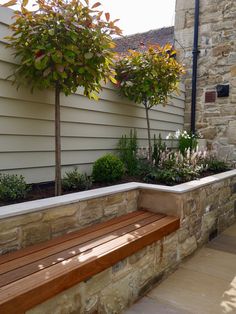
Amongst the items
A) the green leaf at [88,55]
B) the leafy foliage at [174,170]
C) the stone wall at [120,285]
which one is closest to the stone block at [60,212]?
the stone wall at [120,285]

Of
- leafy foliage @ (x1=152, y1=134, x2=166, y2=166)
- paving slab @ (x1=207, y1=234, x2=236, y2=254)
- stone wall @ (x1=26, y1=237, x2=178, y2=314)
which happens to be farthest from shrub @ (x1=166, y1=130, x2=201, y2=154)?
stone wall @ (x1=26, y1=237, x2=178, y2=314)

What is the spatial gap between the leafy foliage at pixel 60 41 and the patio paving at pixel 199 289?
5.53 ft

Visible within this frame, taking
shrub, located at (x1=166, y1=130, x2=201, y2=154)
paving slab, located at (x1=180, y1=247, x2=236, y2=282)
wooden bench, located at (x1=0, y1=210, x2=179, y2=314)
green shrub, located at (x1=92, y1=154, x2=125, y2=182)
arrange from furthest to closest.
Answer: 1. shrub, located at (x1=166, y1=130, x2=201, y2=154)
2. green shrub, located at (x1=92, y1=154, x2=125, y2=182)
3. paving slab, located at (x1=180, y1=247, x2=236, y2=282)
4. wooden bench, located at (x1=0, y1=210, x2=179, y2=314)

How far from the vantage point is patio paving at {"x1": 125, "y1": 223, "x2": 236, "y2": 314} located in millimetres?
2018

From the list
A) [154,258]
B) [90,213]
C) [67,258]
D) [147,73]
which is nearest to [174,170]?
[147,73]

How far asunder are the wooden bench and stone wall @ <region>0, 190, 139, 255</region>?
0.05m

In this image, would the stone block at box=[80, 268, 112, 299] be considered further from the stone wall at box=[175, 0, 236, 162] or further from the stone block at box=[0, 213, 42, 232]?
the stone wall at box=[175, 0, 236, 162]

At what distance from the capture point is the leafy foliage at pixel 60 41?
220cm

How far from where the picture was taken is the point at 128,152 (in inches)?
145

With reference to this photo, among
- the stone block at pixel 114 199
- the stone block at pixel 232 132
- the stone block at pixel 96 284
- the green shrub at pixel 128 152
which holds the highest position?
the stone block at pixel 232 132

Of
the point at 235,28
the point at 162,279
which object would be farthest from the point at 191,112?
the point at 162,279

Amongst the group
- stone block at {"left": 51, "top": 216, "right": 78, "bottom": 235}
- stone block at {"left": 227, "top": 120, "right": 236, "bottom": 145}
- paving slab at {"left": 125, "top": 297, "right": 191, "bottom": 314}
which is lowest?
paving slab at {"left": 125, "top": 297, "right": 191, "bottom": 314}

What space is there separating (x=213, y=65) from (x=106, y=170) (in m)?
3.07

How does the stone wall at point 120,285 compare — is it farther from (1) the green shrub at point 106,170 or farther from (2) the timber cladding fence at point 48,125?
(2) the timber cladding fence at point 48,125
